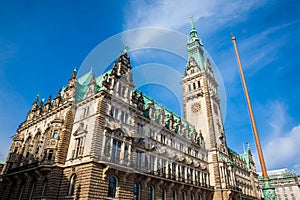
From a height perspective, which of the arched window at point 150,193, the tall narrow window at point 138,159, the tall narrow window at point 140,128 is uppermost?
the tall narrow window at point 140,128

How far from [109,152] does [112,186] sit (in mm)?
4587

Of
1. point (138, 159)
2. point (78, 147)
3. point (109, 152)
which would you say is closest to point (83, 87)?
point (78, 147)

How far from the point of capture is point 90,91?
118 feet

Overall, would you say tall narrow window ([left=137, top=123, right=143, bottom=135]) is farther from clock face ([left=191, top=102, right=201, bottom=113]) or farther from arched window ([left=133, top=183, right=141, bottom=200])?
clock face ([left=191, top=102, right=201, bottom=113])

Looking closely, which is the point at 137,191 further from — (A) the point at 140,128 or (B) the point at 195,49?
(B) the point at 195,49

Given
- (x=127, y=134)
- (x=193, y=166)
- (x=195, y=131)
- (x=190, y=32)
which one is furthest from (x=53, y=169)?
(x=190, y=32)

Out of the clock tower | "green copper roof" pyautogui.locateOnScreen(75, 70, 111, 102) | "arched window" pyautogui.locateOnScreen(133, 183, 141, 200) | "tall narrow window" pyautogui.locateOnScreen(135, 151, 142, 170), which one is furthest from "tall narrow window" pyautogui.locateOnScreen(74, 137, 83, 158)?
the clock tower

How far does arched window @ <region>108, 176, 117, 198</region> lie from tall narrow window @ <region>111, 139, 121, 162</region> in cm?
256

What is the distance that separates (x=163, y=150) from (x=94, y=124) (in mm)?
16664

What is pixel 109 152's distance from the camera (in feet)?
101

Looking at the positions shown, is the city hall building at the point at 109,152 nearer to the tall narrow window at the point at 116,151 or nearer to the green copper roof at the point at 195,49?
the tall narrow window at the point at 116,151

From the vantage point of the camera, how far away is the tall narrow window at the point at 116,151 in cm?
3109

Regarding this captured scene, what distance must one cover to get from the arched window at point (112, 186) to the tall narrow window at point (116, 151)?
2.56 m

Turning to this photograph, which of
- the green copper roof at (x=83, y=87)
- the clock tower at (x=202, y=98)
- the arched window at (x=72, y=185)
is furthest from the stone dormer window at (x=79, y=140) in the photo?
the clock tower at (x=202, y=98)
